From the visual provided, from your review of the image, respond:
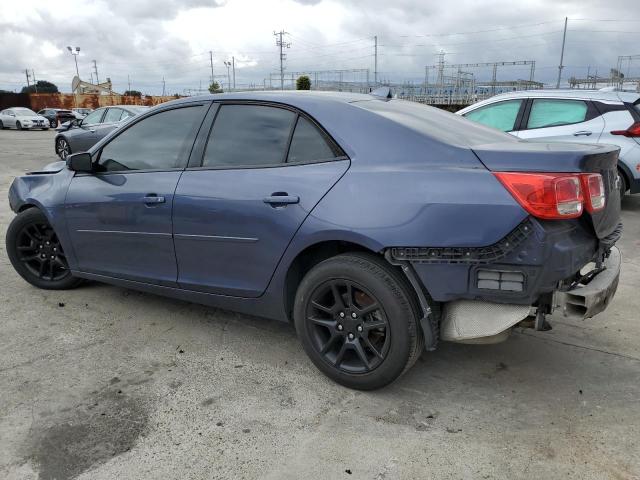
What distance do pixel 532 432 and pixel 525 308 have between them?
62cm

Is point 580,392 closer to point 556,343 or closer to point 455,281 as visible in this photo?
point 556,343

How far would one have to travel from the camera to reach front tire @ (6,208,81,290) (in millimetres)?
4480

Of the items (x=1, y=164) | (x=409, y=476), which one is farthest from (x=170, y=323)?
(x=1, y=164)

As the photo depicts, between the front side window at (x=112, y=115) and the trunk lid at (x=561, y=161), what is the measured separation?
12.4 meters

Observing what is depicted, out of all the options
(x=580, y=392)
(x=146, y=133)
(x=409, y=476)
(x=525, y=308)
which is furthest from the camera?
(x=146, y=133)

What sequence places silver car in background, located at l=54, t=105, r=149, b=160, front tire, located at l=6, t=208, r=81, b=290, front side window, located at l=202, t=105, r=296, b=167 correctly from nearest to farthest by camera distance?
front side window, located at l=202, t=105, r=296, b=167 → front tire, located at l=6, t=208, r=81, b=290 → silver car in background, located at l=54, t=105, r=149, b=160

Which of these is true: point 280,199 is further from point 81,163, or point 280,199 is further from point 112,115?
point 112,115

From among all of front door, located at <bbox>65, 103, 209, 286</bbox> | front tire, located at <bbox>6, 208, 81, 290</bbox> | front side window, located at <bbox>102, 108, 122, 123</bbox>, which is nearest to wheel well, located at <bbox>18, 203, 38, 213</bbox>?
front tire, located at <bbox>6, 208, 81, 290</bbox>

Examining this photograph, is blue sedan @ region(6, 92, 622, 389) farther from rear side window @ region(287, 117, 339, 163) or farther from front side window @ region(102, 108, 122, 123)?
front side window @ region(102, 108, 122, 123)

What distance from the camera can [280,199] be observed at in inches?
119

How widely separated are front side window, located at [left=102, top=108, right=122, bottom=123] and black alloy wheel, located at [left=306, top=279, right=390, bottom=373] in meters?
11.9

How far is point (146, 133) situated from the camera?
3.86 m

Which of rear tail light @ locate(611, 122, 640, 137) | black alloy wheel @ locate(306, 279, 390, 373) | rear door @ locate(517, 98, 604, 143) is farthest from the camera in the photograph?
rear door @ locate(517, 98, 604, 143)

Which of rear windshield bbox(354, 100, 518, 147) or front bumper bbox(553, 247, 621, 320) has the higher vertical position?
rear windshield bbox(354, 100, 518, 147)
